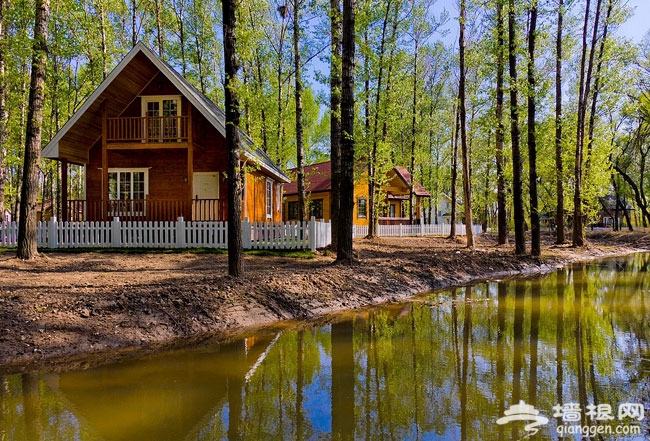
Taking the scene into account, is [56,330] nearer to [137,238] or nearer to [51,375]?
[51,375]

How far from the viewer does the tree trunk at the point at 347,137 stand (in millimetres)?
11367

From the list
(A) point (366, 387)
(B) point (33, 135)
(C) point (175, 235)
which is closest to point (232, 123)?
(A) point (366, 387)

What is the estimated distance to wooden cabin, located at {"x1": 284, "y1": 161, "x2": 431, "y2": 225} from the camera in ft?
116

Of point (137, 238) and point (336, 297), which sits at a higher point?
point (137, 238)

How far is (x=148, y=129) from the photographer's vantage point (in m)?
17.2

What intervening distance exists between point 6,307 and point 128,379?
2.88 m

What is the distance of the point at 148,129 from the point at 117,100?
200cm

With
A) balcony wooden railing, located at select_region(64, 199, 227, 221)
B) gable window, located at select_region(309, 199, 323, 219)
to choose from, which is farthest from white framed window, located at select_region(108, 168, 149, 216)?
gable window, located at select_region(309, 199, 323, 219)

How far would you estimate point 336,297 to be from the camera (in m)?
9.45

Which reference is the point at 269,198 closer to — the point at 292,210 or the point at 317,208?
the point at 317,208

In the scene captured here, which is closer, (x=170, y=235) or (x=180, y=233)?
(x=180, y=233)

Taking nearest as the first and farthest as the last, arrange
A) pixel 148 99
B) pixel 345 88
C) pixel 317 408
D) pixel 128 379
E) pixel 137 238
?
pixel 317 408 < pixel 128 379 < pixel 345 88 < pixel 137 238 < pixel 148 99

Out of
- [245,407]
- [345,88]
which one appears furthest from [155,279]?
[345,88]

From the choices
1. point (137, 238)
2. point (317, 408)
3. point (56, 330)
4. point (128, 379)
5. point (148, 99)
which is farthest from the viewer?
point (148, 99)
